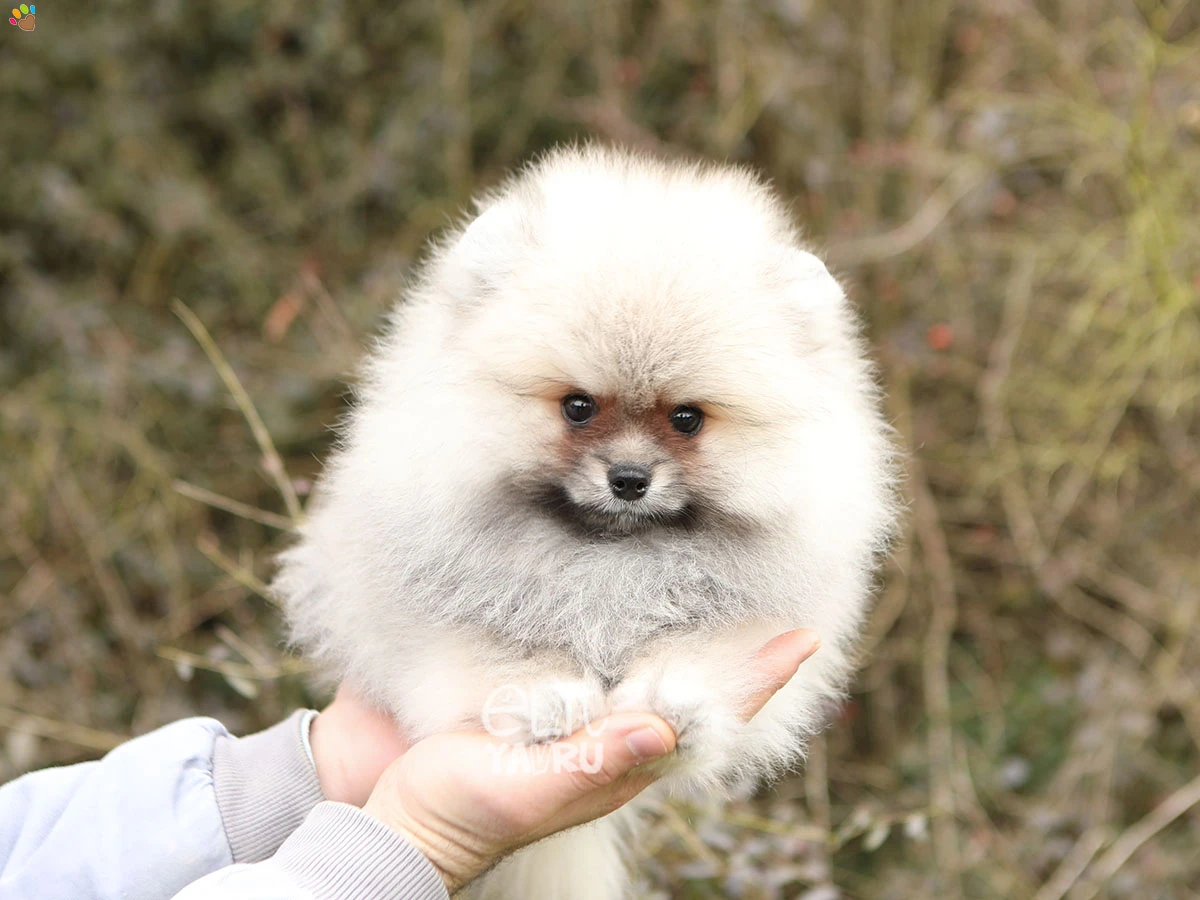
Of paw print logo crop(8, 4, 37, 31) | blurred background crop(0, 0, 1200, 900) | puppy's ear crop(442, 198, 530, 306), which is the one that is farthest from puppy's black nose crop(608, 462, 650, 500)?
paw print logo crop(8, 4, 37, 31)

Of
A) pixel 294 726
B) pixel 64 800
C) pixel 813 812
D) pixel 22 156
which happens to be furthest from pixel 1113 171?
pixel 22 156

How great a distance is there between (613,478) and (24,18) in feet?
12.4

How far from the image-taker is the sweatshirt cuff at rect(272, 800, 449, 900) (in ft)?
4.41

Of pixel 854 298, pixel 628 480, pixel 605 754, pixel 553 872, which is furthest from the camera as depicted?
pixel 854 298

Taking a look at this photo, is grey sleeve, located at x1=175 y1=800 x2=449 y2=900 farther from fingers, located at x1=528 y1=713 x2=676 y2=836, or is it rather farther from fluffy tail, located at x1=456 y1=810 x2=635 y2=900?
fluffy tail, located at x1=456 y1=810 x2=635 y2=900

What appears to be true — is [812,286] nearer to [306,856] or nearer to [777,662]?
[777,662]

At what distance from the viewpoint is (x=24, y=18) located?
400 centimetres

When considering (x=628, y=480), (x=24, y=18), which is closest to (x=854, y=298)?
(x=628, y=480)

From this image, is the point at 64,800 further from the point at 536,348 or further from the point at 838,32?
the point at 838,32

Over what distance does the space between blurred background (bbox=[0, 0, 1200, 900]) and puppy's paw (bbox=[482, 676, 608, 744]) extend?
155 centimetres

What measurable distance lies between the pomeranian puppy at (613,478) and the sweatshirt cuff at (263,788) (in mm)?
179

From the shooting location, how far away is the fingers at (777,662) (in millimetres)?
1485

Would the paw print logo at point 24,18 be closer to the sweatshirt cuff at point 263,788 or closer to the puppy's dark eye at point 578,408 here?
the sweatshirt cuff at point 263,788

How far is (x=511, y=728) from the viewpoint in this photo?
142cm
